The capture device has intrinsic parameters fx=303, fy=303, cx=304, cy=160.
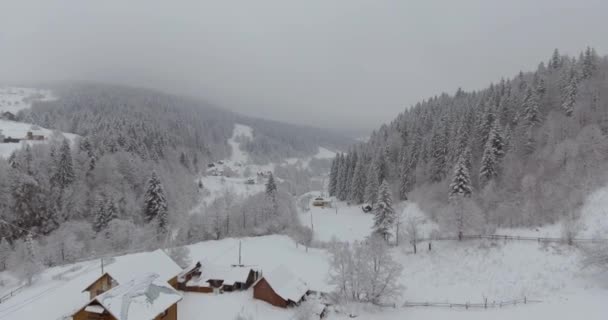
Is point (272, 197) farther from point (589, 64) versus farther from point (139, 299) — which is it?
point (589, 64)

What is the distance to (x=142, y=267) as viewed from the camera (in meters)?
27.3

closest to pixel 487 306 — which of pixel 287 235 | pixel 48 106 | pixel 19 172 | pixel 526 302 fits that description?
pixel 526 302

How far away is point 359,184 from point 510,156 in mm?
32081

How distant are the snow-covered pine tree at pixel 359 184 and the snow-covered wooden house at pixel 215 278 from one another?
43.2m

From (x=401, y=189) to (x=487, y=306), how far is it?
40246mm

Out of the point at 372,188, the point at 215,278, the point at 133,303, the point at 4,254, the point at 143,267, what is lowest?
the point at 4,254

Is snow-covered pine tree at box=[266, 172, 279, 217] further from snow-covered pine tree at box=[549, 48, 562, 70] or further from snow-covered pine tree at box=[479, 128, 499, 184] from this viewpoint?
snow-covered pine tree at box=[549, 48, 562, 70]

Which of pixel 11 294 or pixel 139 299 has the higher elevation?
pixel 139 299

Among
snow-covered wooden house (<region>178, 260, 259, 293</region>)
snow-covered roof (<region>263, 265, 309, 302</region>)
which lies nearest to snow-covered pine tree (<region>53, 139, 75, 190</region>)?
snow-covered wooden house (<region>178, 260, 259, 293</region>)

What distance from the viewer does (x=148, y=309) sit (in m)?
20.6

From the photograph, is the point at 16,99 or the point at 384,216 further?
the point at 16,99

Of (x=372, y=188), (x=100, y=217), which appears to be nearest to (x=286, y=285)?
(x=100, y=217)

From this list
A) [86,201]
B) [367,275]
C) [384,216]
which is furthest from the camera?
[86,201]

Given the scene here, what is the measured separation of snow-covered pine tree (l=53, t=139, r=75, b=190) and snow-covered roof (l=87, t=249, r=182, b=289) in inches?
1490
